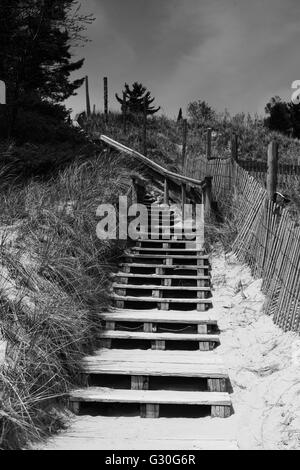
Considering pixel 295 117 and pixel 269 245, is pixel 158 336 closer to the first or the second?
pixel 269 245

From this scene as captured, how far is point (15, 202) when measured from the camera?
6273 mm

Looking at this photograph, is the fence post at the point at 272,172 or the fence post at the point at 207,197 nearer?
the fence post at the point at 272,172

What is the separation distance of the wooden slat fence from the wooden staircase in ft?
2.30

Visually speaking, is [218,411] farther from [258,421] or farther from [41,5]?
[41,5]

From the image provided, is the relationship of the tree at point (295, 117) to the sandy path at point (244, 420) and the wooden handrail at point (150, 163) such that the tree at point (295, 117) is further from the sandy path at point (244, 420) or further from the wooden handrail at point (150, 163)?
the sandy path at point (244, 420)

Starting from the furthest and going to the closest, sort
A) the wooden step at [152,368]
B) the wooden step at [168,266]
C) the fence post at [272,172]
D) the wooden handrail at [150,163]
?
the wooden handrail at [150,163] < the wooden step at [168,266] < the fence post at [272,172] < the wooden step at [152,368]

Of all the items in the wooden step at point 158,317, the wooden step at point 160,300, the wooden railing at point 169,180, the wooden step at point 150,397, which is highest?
the wooden railing at point 169,180

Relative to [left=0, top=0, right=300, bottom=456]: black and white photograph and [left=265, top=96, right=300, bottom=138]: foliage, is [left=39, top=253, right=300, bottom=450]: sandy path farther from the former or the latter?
[left=265, top=96, right=300, bottom=138]: foliage

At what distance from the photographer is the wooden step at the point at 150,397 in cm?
382

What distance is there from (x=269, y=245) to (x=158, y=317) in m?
1.49

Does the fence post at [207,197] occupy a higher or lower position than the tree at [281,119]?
lower

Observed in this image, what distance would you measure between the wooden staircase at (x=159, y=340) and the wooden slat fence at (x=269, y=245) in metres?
0.70

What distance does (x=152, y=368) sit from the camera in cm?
429

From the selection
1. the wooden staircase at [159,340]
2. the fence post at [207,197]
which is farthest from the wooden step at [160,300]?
the fence post at [207,197]
